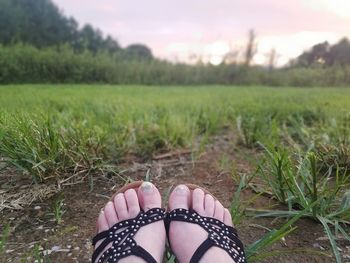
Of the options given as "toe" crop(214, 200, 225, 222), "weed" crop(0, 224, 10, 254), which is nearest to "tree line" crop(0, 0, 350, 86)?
"weed" crop(0, 224, 10, 254)

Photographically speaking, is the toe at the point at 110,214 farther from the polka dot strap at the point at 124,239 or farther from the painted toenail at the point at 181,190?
the painted toenail at the point at 181,190

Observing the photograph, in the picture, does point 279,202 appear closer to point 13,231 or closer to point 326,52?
point 13,231

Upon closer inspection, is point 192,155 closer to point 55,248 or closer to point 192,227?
point 192,227

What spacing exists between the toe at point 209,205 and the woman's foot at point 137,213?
5.5 inches

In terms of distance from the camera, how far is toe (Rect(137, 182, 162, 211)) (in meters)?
1.03

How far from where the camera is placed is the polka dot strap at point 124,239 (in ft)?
2.84

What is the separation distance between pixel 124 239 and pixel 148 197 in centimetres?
15

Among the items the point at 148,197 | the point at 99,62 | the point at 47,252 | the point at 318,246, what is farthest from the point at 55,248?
the point at 99,62

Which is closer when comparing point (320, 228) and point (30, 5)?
point (320, 228)

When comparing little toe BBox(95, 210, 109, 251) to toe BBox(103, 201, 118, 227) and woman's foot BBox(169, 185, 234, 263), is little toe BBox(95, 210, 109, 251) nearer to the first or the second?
toe BBox(103, 201, 118, 227)

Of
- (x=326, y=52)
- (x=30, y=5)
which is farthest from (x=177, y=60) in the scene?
(x=326, y=52)

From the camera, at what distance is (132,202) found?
104cm

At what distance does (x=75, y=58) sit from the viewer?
7.70m

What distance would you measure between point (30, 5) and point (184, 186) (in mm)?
6613
